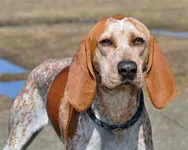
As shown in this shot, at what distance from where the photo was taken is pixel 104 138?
495 centimetres

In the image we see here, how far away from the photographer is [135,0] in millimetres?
21609

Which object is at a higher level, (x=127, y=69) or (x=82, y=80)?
(x=127, y=69)

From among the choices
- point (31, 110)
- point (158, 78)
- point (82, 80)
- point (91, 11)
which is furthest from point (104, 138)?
point (91, 11)

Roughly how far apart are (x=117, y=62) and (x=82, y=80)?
48 cm

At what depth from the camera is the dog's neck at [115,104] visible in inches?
192

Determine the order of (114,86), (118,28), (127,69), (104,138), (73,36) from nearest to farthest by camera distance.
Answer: (127,69) < (114,86) < (118,28) < (104,138) < (73,36)

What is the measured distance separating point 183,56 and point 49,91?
6392 millimetres

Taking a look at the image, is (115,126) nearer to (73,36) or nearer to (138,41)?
(138,41)

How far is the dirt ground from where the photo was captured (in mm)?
8133

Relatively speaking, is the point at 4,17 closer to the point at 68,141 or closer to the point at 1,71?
the point at 1,71

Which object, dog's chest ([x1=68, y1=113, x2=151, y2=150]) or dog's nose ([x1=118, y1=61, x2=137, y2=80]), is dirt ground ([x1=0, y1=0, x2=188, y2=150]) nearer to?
dog's chest ([x1=68, y1=113, x2=151, y2=150])

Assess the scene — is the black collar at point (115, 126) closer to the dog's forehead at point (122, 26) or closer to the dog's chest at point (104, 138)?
the dog's chest at point (104, 138)

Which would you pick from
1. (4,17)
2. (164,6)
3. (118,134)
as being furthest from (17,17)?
(118,134)

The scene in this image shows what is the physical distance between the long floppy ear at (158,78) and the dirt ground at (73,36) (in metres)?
2.77
